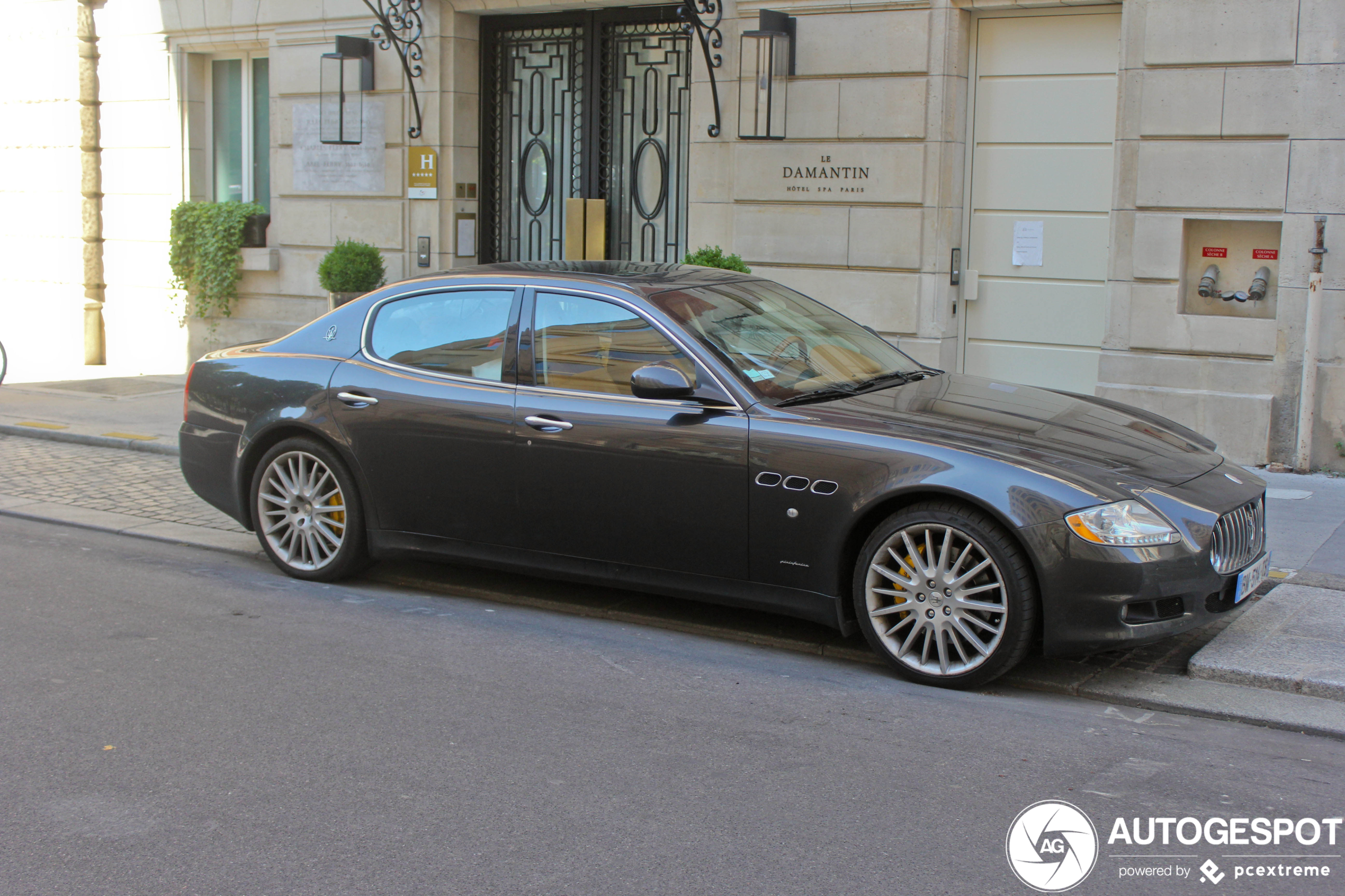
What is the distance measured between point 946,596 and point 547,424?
74.1 inches

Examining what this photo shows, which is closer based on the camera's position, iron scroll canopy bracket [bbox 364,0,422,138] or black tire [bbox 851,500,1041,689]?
black tire [bbox 851,500,1041,689]

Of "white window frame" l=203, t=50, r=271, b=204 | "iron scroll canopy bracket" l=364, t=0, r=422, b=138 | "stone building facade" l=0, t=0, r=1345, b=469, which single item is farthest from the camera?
"white window frame" l=203, t=50, r=271, b=204

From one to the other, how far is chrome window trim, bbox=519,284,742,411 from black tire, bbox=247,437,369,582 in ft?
3.86

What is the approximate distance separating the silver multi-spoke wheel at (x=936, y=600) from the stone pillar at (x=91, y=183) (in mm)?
13142

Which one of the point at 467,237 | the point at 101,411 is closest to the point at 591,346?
the point at 101,411

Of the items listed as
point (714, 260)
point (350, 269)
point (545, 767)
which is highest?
point (714, 260)

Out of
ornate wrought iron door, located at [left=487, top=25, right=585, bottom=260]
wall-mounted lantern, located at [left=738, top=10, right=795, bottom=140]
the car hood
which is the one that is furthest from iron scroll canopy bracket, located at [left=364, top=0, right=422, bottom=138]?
the car hood

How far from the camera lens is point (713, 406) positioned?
18.4ft

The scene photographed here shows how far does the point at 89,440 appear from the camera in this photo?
10930 mm

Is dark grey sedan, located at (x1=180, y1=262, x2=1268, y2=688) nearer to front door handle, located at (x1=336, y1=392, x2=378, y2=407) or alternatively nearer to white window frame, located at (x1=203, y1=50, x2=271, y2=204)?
front door handle, located at (x1=336, y1=392, x2=378, y2=407)

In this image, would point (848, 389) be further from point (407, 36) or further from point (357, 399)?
point (407, 36)

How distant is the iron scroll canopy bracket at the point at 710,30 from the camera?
1160cm

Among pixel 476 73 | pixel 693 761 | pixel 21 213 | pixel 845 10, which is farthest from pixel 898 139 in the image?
pixel 21 213

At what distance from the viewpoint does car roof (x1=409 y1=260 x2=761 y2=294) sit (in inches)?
243
